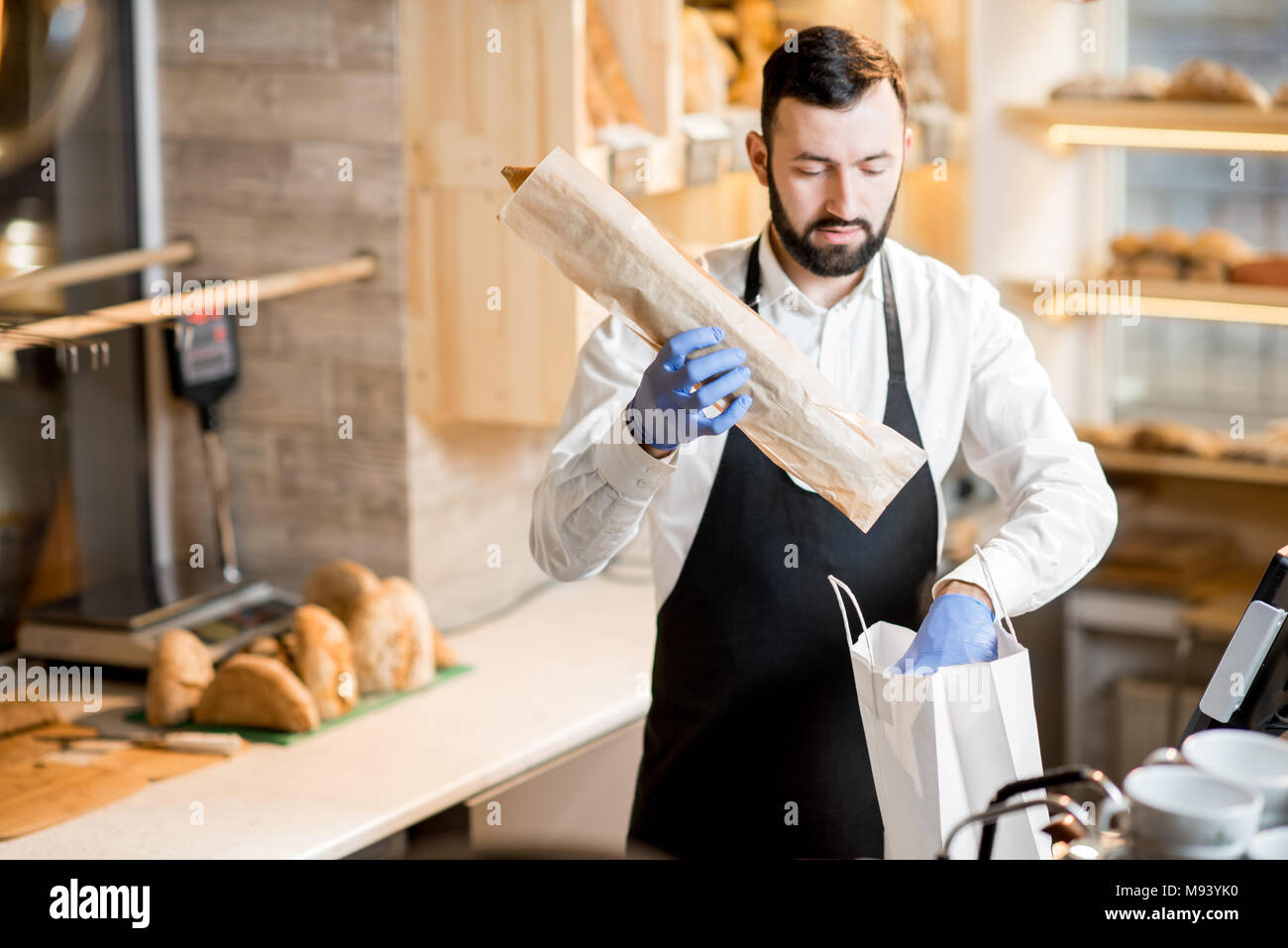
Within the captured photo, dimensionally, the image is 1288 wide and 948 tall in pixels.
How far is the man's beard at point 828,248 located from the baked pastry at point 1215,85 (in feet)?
6.60

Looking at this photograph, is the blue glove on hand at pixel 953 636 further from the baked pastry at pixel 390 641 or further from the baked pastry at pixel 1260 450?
the baked pastry at pixel 1260 450

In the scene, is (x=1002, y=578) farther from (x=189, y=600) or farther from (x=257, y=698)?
(x=189, y=600)

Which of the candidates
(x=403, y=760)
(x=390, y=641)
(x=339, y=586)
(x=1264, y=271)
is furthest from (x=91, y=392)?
(x=1264, y=271)

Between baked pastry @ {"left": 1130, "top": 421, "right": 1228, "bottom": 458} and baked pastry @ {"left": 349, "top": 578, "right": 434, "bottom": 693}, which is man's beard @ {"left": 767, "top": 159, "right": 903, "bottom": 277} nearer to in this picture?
baked pastry @ {"left": 349, "top": 578, "right": 434, "bottom": 693}

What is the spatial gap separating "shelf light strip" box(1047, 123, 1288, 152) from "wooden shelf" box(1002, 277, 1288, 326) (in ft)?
1.03

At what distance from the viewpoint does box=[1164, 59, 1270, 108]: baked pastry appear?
3266mm

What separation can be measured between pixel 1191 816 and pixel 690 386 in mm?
626

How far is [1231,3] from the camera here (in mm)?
3645

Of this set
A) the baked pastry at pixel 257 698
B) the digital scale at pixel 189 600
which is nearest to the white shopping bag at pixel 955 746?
the baked pastry at pixel 257 698

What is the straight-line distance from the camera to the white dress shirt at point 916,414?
61.9 inches

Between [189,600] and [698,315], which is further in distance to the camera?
[189,600]

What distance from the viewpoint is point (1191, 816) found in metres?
0.91

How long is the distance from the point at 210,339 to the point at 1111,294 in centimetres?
216
